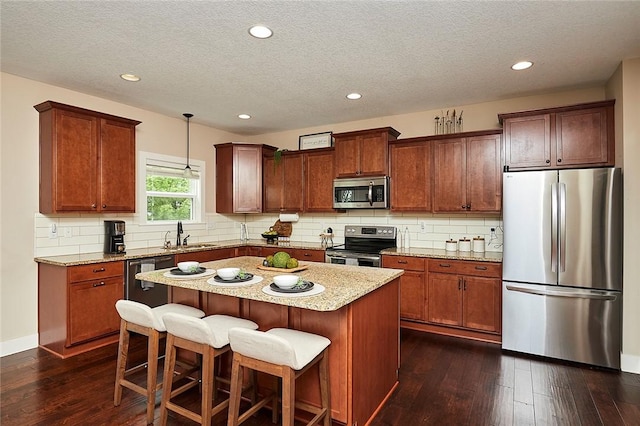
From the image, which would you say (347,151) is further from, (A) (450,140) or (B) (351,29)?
(B) (351,29)

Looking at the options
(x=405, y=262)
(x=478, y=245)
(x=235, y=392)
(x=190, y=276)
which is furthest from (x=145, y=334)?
(x=478, y=245)

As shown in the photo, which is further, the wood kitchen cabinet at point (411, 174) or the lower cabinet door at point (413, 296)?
the wood kitchen cabinet at point (411, 174)

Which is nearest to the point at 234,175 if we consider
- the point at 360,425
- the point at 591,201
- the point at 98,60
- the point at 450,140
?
the point at 98,60

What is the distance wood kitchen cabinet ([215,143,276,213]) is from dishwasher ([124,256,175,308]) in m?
1.58

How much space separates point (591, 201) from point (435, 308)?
6.00 feet

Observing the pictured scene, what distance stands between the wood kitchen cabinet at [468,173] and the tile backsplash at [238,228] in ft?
1.13

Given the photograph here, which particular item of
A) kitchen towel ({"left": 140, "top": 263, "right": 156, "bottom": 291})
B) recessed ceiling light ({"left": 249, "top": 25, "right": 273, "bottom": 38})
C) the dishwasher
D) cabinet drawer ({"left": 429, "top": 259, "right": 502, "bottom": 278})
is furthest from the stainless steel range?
recessed ceiling light ({"left": 249, "top": 25, "right": 273, "bottom": 38})

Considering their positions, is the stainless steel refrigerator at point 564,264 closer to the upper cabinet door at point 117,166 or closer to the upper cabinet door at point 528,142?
the upper cabinet door at point 528,142

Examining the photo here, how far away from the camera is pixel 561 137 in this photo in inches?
135

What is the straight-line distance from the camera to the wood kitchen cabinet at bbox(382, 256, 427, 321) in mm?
4027

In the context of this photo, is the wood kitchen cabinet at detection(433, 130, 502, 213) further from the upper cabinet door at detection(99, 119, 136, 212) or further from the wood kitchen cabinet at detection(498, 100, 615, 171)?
the upper cabinet door at detection(99, 119, 136, 212)

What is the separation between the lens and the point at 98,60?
3.05m

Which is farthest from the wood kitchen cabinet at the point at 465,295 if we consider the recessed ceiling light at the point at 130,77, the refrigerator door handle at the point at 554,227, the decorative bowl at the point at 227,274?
the recessed ceiling light at the point at 130,77

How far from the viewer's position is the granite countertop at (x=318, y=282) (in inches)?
74.4
